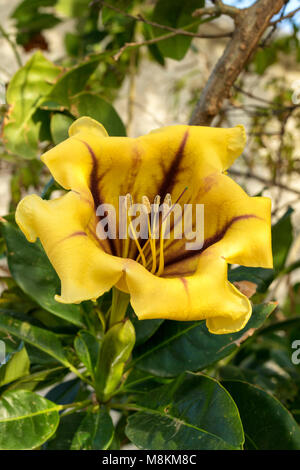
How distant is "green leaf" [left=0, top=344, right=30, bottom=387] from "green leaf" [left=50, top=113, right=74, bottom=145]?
0.42m

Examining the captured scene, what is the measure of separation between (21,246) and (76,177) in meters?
0.28

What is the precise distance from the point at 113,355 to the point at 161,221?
22 cm

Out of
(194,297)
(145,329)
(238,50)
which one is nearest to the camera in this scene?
(194,297)

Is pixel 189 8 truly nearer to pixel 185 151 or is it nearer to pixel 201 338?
pixel 185 151

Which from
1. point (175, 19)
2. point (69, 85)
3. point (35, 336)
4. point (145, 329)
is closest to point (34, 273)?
point (35, 336)

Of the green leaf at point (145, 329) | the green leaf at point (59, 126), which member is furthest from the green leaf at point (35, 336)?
the green leaf at point (59, 126)

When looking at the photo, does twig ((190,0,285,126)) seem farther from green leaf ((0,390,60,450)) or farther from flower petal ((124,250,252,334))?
green leaf ((0,390,60,450))

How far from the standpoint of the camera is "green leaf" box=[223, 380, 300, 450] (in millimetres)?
788

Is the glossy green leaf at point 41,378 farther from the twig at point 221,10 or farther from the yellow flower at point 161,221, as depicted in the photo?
the twig at point 221,10

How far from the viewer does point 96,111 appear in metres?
1.05

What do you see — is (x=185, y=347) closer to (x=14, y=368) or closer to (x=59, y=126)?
(x=14, y=368)

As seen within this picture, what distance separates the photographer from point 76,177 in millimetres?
680

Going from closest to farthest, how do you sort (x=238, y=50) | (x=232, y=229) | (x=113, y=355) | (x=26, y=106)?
(x=232, y=229) < (x=113, y=355) < (x=238, y=50) < (x=26, y=106)

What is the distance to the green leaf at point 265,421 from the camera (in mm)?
788
